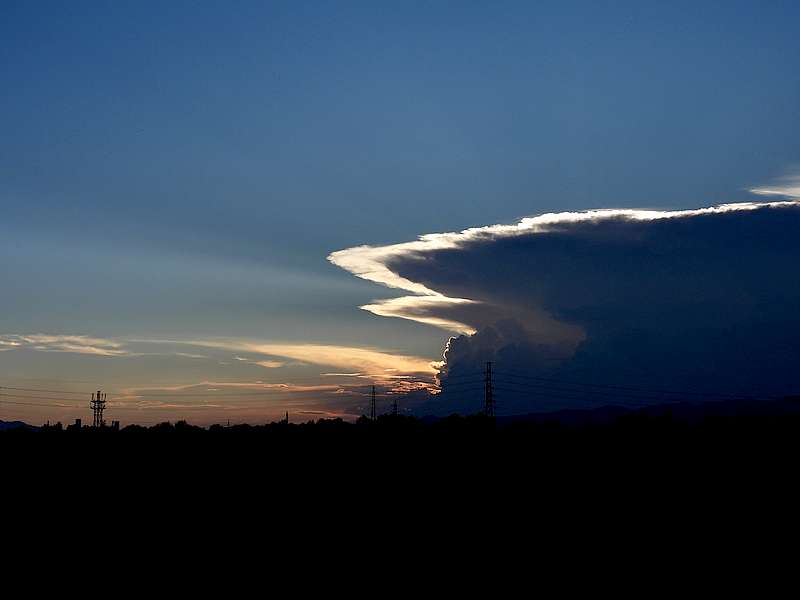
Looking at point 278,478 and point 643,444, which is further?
point 643,444

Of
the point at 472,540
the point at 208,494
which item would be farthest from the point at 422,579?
the point at 208,494

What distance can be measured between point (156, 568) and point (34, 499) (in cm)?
1578

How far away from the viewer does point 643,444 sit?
49.9m

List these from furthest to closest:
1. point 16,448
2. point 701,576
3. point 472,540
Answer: point 16,448 < point 472,540 < point 701,576

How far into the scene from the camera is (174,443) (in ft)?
224

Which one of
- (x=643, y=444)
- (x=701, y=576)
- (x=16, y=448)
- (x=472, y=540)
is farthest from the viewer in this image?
(x=16, y=448)

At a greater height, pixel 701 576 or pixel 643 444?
pixel 643 444

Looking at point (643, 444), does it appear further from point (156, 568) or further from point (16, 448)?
point (16, 448)

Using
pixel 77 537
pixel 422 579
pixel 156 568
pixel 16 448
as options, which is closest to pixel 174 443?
pixel 16 448

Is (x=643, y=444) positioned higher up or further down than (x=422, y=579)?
higher up

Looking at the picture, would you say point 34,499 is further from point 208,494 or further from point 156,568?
point 156,568

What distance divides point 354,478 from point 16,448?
33.4 m

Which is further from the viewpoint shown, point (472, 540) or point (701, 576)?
point (472, 540)

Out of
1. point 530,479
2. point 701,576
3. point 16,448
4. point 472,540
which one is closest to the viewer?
point 701,576
